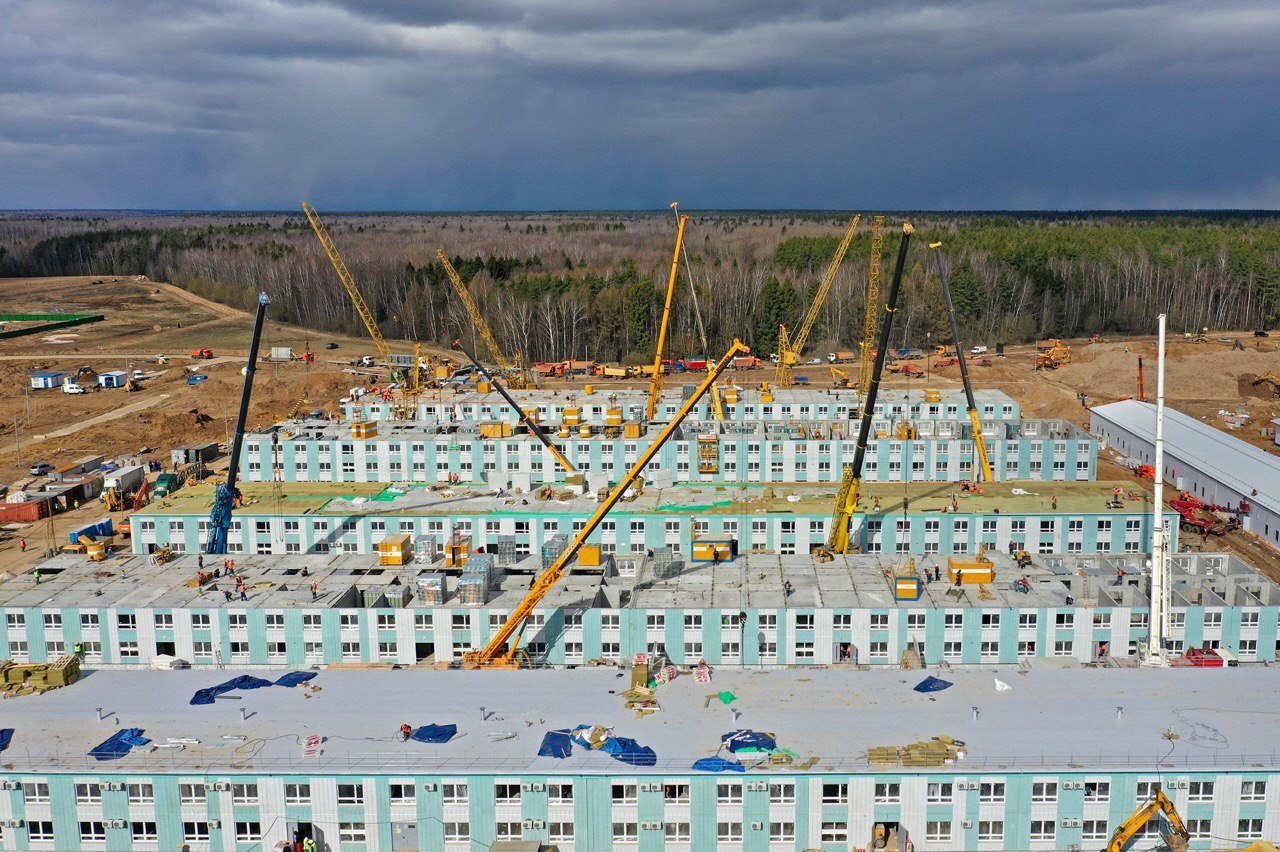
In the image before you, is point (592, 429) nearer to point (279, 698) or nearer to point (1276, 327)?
point (279, 698)

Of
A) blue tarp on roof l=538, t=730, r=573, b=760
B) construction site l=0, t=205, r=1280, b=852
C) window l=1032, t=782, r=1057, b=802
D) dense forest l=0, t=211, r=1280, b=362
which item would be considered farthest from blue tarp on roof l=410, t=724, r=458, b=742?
dense forest l=0, t=211, r=1280, b=362

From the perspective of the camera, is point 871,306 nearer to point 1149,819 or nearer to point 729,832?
point 1149,819

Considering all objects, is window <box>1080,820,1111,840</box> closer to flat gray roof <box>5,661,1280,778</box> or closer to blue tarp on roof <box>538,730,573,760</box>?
flat gray roof <box>5,661,1280,778</box>

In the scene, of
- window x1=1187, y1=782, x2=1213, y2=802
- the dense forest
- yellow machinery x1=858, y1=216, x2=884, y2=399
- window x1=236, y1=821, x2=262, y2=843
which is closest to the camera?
window x1=1187, y1=782, x2=1213, y2=802

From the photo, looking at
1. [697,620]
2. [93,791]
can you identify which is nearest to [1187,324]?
[697,620]

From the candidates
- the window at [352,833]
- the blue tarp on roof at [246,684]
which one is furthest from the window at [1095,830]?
the blue tarp on roof at [246,684]

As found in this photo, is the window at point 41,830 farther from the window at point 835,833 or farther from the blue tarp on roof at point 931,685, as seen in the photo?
the blue tarp on roof at point 931,685
